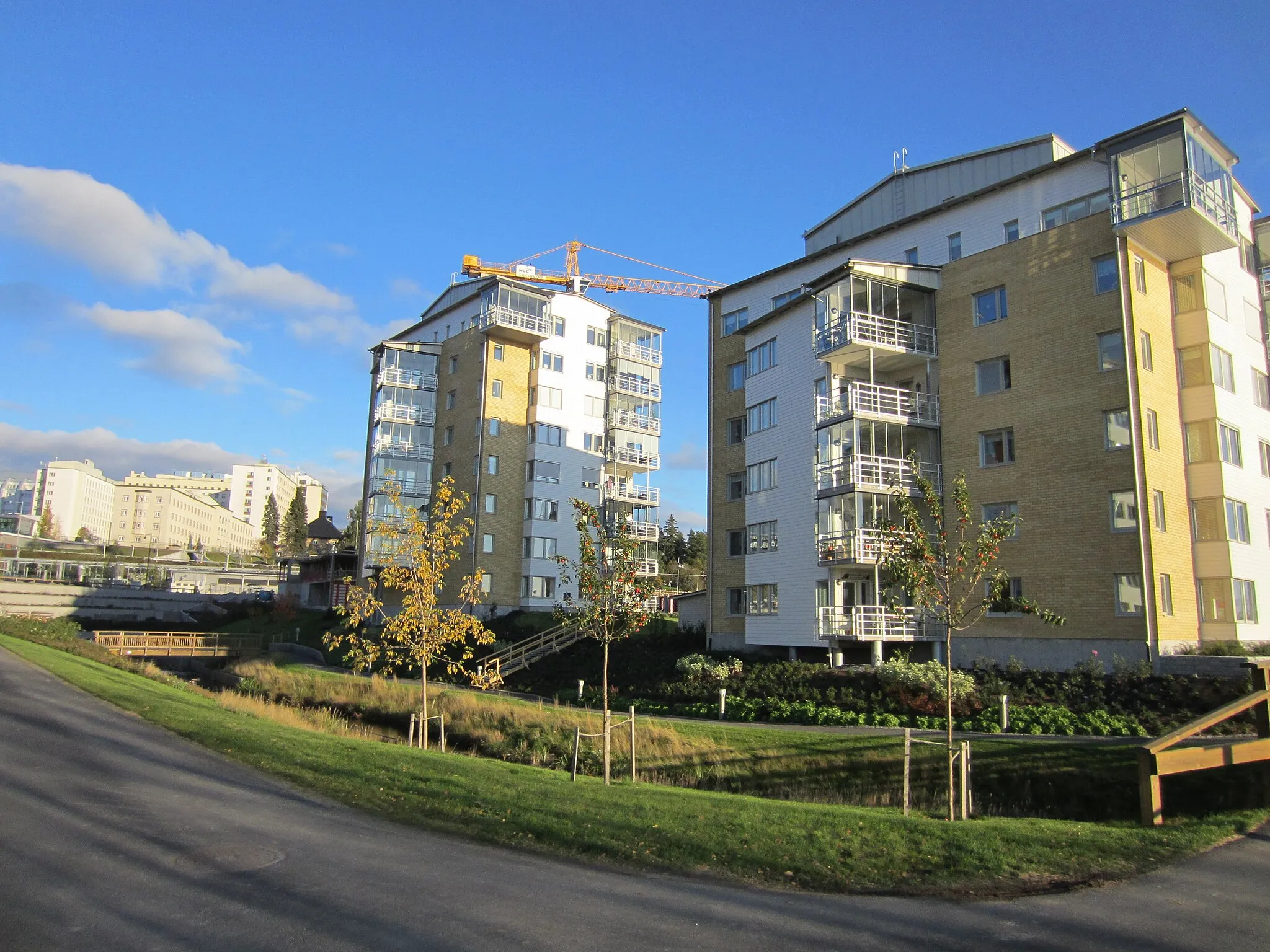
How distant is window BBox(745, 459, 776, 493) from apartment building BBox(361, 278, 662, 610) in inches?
612

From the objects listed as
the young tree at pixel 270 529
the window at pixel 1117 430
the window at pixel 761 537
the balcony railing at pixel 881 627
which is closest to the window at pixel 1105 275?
the window at pixel 1117 430

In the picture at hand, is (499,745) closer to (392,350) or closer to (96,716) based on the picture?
(96,716)

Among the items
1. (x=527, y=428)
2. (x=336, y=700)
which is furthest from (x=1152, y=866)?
(x=527, y=428)

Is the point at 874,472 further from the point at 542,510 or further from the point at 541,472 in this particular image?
the point at 541,472

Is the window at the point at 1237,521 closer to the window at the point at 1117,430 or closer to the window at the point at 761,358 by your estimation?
the window at the point at 1117,430

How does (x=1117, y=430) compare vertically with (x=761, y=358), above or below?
below

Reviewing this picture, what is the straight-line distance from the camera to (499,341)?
57.2 m

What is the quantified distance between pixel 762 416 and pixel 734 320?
23.6ft

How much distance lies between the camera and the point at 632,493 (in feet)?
198

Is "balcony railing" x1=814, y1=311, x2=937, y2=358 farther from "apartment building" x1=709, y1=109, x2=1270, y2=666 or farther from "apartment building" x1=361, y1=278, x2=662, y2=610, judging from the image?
"apartment building" x1=361, y1=278, x2=662, y2=610

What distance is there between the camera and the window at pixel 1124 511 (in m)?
26.2

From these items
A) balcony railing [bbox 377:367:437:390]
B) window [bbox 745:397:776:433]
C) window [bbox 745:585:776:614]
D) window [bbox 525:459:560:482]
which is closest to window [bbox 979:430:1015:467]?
window [bbox 745:397:776:433]

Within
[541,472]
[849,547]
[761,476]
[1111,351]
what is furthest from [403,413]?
[1111,351]

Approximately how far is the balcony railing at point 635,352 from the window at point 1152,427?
38853 mm
